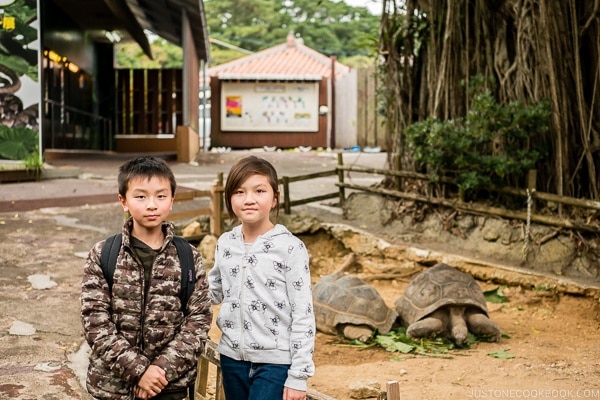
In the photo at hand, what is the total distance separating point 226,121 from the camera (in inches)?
1001

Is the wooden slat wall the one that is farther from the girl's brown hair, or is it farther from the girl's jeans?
the girl's jeans

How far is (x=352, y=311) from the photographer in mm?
7281

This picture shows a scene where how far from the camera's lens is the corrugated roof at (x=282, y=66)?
83.4 feet

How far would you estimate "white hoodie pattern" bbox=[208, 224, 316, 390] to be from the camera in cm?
288

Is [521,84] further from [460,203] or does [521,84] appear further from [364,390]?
[364,390]

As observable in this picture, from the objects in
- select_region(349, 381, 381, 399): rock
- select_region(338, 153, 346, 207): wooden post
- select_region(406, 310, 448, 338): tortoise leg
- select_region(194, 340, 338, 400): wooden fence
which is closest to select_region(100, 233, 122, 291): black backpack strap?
select_region(194, 340, 338, 400): wooden fence

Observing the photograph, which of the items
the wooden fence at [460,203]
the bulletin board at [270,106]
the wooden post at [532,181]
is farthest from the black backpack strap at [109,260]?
the bulletin board at [270,106]

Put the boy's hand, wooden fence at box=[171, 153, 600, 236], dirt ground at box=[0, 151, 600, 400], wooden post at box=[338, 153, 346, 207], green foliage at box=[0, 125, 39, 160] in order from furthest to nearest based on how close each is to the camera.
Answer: green foliage at box=[0, 125, 39, 160]
wooden post at box=[338, 153, 346, 207]
wooden fence at box=[171, 153, 600, 236]
dirt ground at box=[0, 151, 600, 400]
the boy's hand

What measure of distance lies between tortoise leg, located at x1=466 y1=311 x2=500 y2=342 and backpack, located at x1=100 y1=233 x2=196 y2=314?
186 inches

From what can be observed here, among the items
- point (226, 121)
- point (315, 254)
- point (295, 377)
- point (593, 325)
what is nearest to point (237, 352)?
point (295, 377)

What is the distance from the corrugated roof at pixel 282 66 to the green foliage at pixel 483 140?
636 inches

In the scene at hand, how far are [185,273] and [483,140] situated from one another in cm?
658

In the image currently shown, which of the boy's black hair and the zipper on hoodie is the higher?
the boy's black hair

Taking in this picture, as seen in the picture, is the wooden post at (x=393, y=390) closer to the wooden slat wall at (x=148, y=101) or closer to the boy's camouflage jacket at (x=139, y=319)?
the boy's camouflage jacket at (x=139, y=319)
